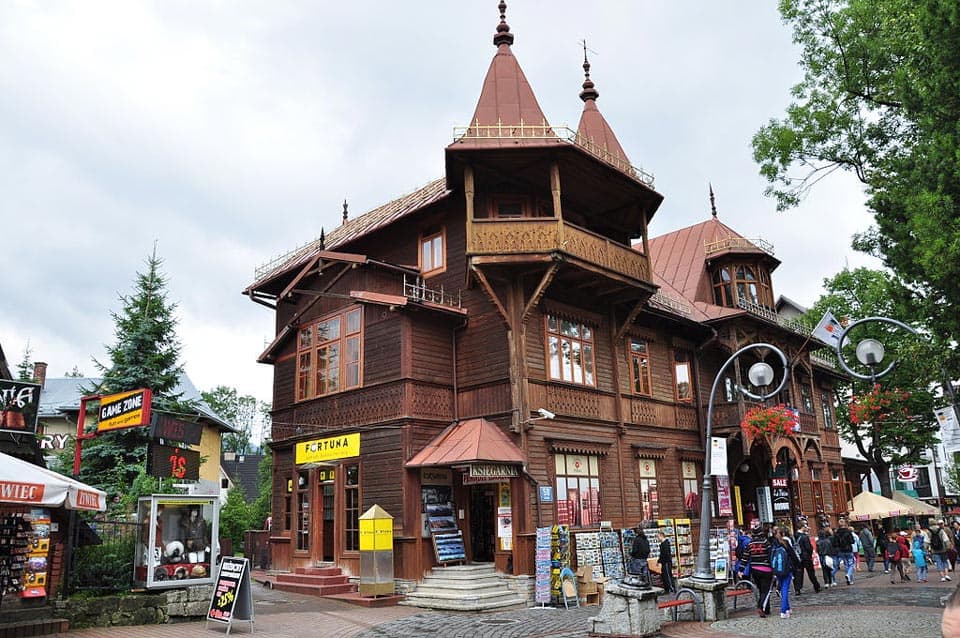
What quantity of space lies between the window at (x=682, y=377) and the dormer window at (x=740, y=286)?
12.7ft

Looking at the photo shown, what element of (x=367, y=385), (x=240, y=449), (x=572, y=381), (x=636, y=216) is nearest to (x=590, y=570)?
(x=572, y=381)

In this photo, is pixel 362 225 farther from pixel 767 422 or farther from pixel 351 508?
pixel 767 422

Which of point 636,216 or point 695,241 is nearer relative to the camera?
point 636,216

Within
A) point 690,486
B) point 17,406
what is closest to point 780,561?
point 690,486

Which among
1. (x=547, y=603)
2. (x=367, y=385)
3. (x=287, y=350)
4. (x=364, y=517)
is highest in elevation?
(x=287, y=350)

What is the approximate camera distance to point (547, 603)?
1692 cm

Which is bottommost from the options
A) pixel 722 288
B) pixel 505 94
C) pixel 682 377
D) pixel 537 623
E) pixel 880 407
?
pixel 537 623

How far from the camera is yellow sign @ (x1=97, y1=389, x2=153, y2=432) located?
1393 cm

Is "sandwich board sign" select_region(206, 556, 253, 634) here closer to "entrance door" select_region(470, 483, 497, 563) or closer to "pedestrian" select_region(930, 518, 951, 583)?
"entrance door" select_region(470, 483, 497, 563)

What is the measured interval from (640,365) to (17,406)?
17441mm

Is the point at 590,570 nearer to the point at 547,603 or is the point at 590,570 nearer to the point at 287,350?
the point at 547,603

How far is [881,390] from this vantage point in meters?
33.4

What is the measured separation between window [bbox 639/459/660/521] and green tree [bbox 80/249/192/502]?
1616 centimetres

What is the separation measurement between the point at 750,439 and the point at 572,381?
795cm
